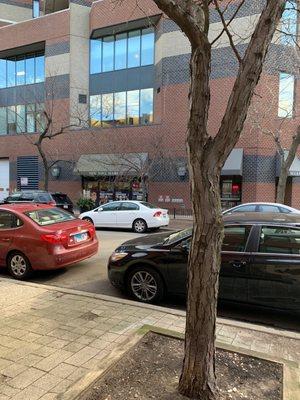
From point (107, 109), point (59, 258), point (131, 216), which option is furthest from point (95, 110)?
point (59, 258)

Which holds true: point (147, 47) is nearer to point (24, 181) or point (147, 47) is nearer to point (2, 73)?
point (24, 181)

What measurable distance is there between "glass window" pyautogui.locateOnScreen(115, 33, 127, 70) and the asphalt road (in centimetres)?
1843

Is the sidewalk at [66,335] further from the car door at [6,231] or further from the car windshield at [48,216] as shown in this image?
the car windshield at [48,216]

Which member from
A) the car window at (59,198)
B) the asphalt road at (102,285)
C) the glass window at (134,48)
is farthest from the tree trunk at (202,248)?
the glass window at (134,48)

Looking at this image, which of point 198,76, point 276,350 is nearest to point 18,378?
point 276,350

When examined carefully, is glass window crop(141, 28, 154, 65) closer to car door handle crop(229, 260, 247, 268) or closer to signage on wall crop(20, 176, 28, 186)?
signage on wall crop(20, 176, 28, 186)

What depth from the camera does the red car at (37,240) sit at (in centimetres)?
724

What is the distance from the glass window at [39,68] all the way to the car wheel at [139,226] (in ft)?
59.3

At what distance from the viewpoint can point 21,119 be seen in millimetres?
30266

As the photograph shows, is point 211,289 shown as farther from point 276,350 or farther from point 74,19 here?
point 74,19

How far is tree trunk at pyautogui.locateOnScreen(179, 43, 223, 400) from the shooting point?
280 cm

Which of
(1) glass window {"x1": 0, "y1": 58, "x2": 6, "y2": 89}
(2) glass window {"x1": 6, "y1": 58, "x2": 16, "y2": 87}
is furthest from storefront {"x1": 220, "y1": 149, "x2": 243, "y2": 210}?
(1) glass window {"x1": 0, "y1": 58, "x2": 6, "y2": 89}

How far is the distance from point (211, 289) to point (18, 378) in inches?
76.8

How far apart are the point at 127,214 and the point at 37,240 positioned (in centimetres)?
885
